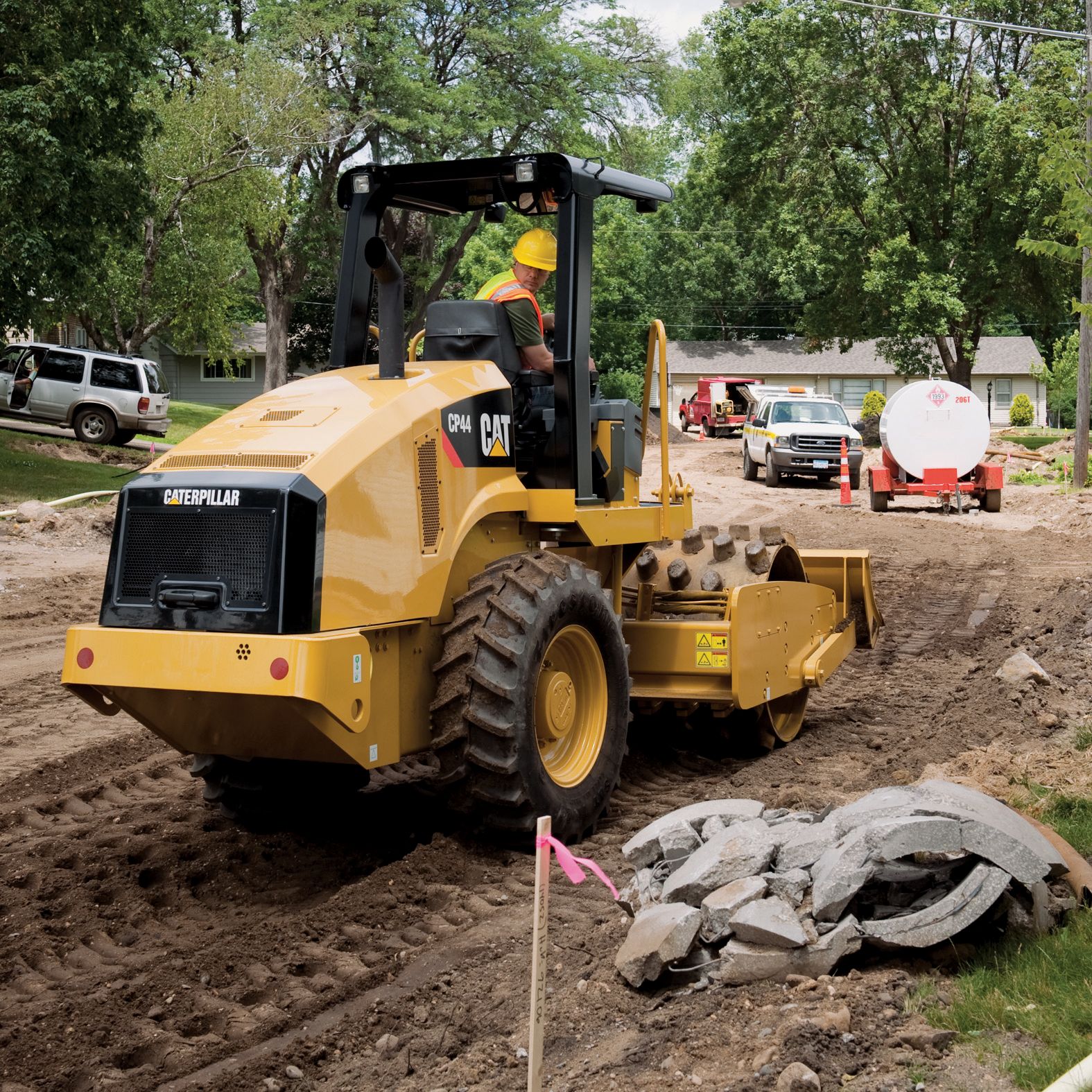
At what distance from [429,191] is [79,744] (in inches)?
167

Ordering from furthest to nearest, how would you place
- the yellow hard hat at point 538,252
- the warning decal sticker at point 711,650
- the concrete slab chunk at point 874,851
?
the warning decal sticker at point 711,650 → the yellow hard hat at point 538,252 → the concrete slab chunk at point 874,851

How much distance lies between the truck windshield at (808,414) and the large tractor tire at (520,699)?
26.1 metres

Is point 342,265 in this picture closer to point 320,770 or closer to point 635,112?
point 320,770

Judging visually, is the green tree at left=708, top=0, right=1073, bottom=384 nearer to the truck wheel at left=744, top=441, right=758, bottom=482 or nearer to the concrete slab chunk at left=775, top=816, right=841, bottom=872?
the truck wheel at left=744, top=441, right=758, bottom=482

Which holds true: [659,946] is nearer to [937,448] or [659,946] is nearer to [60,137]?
[60,137]

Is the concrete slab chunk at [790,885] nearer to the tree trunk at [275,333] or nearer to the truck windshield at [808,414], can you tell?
the truck windshield at [808,414]

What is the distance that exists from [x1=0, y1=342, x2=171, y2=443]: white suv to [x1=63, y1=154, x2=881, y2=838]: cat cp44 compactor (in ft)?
72.6

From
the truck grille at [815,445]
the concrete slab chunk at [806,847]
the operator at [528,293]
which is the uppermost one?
the operator at [528,293]

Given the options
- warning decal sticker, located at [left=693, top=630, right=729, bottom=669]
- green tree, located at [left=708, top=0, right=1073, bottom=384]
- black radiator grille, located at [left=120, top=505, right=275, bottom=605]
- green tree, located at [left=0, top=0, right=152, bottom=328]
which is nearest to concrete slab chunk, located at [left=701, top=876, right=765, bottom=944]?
black radiator grille, located at [left=120, top=505, right=275, bottom=605]

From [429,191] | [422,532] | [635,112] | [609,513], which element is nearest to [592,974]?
[422,532]

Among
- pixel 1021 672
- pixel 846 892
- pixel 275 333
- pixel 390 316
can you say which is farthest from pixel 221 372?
pixel 846 892

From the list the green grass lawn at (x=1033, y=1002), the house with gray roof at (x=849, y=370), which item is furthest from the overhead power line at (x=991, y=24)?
the house with gray roof at (x=849, y=370)

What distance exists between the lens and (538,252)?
705 centimetres

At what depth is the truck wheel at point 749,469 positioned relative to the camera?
110 feet
